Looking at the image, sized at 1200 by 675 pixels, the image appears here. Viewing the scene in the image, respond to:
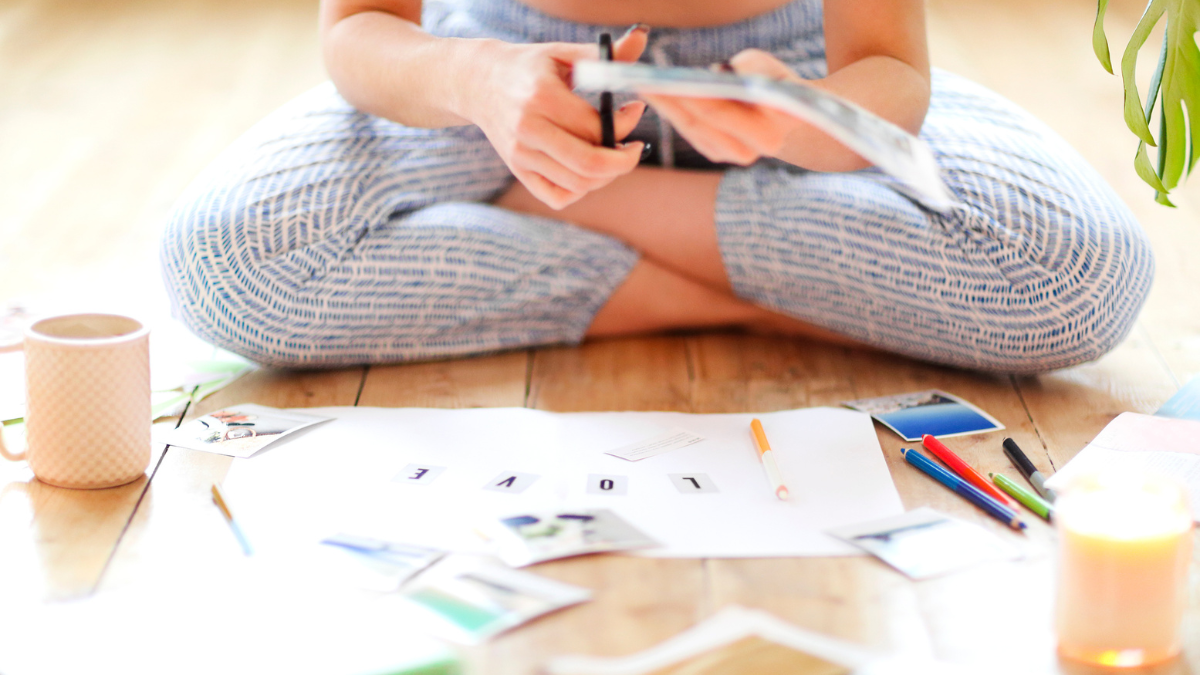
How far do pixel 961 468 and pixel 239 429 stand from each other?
670 mm

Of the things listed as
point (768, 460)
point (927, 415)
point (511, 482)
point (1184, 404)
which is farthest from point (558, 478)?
point (1184, 404)

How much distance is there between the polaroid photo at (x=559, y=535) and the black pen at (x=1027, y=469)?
0.36m

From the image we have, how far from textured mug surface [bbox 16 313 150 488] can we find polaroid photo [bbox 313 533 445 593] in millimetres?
225

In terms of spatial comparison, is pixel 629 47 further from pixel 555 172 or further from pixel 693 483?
pixel 693 483

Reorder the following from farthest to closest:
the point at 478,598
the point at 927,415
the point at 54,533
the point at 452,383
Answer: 1. the point at 452,383
2. the point at 927,415
3. the point at 54,533
4. the point at 478,598

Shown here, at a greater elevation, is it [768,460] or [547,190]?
[547,190]

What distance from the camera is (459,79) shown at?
104 centimetres

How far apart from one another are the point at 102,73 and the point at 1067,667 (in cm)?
260

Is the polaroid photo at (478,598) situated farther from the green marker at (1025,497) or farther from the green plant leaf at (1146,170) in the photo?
the green plant leaf at (1146,170)

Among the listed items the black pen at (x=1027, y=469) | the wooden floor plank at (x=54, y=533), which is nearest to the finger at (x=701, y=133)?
the black pen at (x=1027, y=469)

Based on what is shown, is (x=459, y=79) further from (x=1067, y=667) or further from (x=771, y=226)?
(x=1067, y=667)

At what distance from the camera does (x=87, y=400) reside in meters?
0.92

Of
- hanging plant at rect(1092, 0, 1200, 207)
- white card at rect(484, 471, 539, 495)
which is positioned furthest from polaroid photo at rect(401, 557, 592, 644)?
hanging plant at rect(1092, 0, 1200, 207)

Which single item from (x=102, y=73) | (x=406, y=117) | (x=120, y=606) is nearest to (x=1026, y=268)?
(x=406, y=117)
